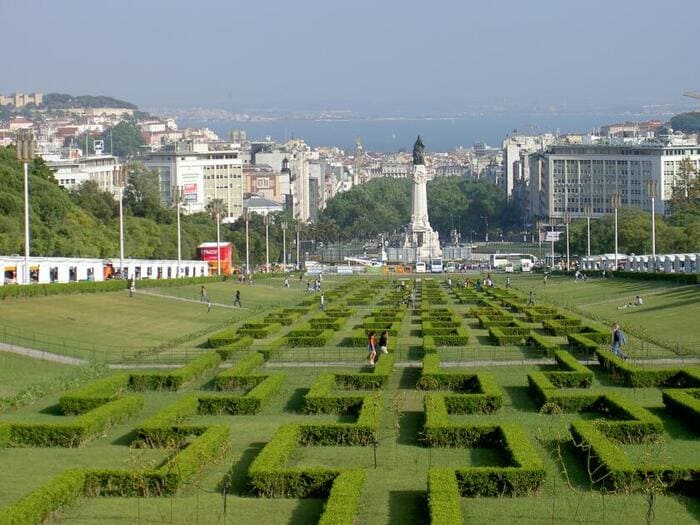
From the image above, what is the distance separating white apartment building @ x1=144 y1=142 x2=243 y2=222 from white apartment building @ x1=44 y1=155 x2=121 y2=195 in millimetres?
5834

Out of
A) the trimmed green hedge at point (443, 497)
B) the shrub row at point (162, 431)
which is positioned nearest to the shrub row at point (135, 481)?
the shrub row at point (162, 431)

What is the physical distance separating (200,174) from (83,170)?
20.7m

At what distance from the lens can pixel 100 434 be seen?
23.2m

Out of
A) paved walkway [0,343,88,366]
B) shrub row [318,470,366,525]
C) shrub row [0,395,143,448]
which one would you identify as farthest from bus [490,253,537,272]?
shrub row [318,470,366,525]

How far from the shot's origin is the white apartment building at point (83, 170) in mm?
135250

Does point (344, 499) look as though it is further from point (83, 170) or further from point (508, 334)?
point (83, 170)

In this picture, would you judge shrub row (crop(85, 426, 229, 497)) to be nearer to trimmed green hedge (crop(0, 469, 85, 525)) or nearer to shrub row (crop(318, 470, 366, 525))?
trimmed green hedge (crop(0, 469, 85, 525))

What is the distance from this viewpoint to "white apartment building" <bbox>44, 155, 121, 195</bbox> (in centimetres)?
13525

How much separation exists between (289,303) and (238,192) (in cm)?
10635

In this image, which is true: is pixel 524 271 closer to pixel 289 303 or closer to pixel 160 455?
pixel 289 303

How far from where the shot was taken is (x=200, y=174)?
160750 mm

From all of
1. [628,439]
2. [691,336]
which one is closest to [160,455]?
[628,439]

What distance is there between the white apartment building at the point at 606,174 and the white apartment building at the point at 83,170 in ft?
160

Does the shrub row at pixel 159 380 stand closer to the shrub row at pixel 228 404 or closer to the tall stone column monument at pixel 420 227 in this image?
the shrub row at pixel 228 404
